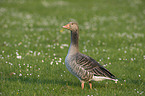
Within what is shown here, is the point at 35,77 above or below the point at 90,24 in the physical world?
below

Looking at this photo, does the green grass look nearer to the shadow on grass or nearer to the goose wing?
the shadow on grass

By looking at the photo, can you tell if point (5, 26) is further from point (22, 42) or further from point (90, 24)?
point (90, 24)

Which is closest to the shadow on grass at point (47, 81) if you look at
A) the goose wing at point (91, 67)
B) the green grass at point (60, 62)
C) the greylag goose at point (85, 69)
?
the green grass at point (60, 62)

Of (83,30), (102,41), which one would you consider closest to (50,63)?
(102,41)

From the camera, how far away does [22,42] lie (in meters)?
12.1

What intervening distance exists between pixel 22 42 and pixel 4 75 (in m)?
4.82

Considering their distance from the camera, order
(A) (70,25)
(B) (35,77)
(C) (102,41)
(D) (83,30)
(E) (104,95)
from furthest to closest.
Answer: (D) (83,30), (C) (102,41), (B) (35,77), (A) (70,25), (E) (104,95)

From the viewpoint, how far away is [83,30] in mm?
16906

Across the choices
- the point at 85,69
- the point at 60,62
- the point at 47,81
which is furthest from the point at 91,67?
the point at 60,62

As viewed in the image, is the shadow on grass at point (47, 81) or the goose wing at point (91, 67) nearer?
the goose wing at point (91, 67)

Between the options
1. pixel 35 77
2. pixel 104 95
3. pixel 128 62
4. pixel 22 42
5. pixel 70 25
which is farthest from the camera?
pixel 22 42

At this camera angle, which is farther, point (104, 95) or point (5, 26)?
point (5, 26)

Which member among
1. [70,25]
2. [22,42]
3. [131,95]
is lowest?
[131,95]

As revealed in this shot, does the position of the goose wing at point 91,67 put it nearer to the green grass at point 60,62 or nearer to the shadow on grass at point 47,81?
the green grass at point 60,62
